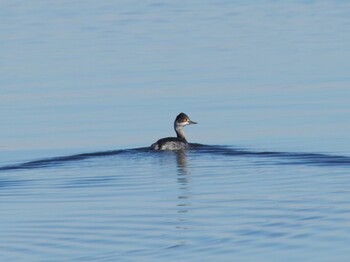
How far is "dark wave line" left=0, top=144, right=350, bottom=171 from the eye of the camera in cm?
1930

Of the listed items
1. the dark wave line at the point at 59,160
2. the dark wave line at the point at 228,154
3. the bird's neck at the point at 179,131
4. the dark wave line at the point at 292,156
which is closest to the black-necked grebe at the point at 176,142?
the bird's neck at the point at 179,131

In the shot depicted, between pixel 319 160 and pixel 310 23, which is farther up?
pixel 310 23

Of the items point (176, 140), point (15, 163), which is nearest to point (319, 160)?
point (176, 140)

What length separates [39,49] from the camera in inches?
1403

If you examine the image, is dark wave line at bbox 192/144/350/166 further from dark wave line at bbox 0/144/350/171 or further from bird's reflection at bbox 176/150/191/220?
bird's reflection at bbox 176/150/191/220

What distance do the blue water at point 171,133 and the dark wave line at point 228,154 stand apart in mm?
35

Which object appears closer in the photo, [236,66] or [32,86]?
[32,86]

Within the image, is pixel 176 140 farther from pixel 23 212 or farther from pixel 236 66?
pixel 236 66

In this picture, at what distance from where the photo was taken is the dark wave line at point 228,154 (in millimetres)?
19297

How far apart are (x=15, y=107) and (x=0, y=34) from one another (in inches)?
596

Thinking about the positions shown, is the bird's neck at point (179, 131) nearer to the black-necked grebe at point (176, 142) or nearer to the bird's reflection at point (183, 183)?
the black-necked grebe at point (176, 142)

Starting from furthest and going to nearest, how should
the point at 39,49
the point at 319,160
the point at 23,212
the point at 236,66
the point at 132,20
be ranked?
the point at 132,20 < the point at 39,49 < the point at 236,66 < the point at 319,160 < the point at 23,212

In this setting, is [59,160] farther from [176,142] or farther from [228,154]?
[228,154]

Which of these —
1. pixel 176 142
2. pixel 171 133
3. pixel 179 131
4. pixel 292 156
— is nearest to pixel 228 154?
pixel 292 156
